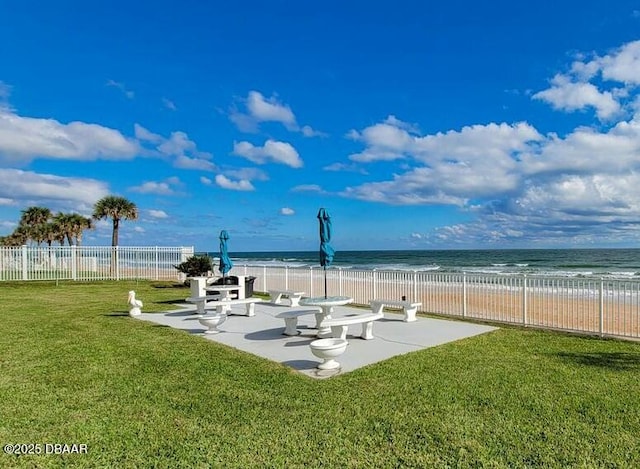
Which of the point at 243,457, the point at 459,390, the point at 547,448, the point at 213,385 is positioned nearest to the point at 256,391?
the point at 213,385

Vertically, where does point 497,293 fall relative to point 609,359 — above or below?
above

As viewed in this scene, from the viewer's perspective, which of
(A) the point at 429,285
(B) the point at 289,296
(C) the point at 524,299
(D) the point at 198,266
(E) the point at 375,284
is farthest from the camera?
(D) the point at 198,266

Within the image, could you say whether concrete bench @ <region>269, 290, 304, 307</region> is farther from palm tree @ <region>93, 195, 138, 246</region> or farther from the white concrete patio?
palm tree @ <region>93, 195, 138, 246</region>

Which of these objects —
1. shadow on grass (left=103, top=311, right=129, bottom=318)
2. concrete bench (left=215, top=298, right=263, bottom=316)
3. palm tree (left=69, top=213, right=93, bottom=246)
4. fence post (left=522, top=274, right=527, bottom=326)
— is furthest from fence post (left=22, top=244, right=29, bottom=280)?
palm tree (left=69, top=213, right=93, bottom=246)

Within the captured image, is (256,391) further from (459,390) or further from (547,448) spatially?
(547,448)

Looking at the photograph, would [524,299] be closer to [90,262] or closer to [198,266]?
[198,266]

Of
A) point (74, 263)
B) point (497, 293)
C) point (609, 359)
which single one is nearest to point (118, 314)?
point (497, 293)

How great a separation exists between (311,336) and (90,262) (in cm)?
1667

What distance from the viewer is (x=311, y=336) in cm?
728

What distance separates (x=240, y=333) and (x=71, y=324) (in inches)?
149

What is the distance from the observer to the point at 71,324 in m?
8.49

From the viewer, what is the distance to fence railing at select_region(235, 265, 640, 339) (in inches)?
299

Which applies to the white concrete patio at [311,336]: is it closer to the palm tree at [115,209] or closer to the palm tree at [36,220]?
the palm tree at [115,209]

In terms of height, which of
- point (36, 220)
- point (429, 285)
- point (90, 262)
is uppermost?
point (36, 220)
